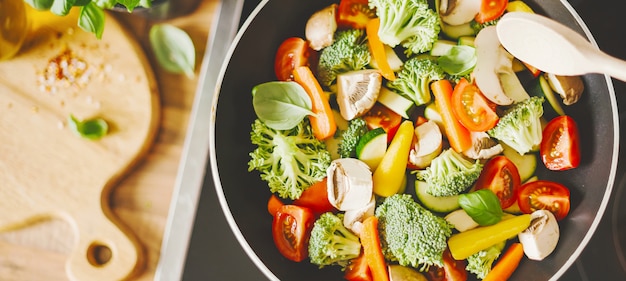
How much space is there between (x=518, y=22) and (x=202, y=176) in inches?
31.2

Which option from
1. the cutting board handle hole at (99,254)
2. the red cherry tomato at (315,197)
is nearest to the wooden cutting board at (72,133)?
the cutting board handle hole at (99,254)

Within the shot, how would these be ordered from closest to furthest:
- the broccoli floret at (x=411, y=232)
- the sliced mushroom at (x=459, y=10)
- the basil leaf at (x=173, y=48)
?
the broccoli floret at (x=411, y=232) → the sliced mushroom at (x=459, y=10) → the basil leaf at (x=173, y=48)

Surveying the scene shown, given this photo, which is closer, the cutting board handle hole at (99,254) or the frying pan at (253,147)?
the frying pan at (253,147)

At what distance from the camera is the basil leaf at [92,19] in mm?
1277

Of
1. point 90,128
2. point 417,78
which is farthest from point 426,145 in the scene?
point 90,128

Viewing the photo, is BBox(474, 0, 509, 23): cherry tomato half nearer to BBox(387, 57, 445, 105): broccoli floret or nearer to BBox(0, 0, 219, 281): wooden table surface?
BBox(387, 57, 445, 105): broccoli floret

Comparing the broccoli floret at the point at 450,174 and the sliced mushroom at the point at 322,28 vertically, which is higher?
the sliced mushroom at the point at 322,28

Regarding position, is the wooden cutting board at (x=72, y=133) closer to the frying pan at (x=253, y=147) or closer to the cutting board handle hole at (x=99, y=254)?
the cutting board handle hole at (x=99, y=254)

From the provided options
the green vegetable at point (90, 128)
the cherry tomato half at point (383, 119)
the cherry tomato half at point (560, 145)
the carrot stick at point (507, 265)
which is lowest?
the carrot stick at point (507, 265)

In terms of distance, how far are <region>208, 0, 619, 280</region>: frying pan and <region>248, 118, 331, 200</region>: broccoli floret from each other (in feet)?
0.16

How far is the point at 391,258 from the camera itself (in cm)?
126

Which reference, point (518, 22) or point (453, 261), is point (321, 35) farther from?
point (453, 261)

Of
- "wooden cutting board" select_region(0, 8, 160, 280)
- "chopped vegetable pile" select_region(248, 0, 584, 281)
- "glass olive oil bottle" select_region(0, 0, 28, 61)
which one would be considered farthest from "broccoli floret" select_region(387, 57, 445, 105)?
"glass olive oil bottle" select_region(0, 0, 28, 61)

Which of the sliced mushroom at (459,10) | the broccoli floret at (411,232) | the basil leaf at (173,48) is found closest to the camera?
the broccoli floret at (411,232)
